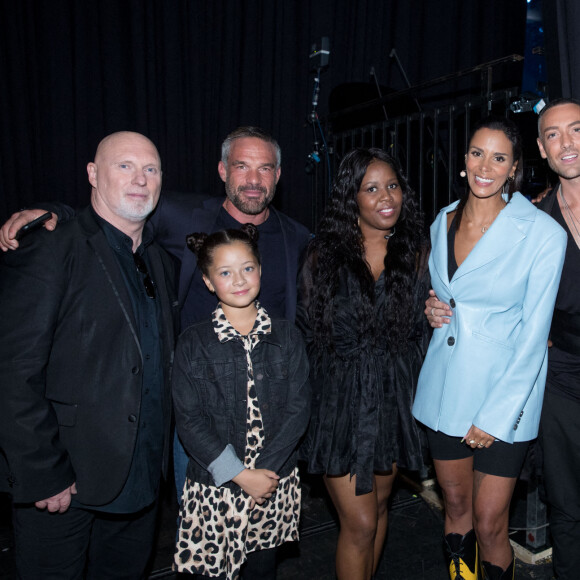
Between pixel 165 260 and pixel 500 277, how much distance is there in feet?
4.08

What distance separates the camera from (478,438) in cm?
172

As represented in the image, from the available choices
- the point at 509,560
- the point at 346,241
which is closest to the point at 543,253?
the point at 346,241

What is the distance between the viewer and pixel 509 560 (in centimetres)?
177

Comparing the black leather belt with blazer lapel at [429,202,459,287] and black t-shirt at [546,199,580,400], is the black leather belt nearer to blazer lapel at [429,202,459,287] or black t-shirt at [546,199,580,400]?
black t-shirt at [546,199,580,400]

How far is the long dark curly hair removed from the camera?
76.0 inches

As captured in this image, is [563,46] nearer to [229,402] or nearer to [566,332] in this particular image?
[566,332]

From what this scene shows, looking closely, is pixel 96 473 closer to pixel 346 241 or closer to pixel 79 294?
pixel 79 294

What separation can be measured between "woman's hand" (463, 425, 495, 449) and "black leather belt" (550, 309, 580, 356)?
0.46 meters

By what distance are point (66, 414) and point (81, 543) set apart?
47 cm

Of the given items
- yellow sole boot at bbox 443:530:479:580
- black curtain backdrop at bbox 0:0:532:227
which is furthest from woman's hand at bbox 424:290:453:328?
black curtain backdrop at bbox 0:0:532:227

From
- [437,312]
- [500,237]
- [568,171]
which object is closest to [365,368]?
[437,312]

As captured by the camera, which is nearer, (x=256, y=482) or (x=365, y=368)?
(x=256, y=482)

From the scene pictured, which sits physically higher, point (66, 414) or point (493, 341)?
point (493, 341)

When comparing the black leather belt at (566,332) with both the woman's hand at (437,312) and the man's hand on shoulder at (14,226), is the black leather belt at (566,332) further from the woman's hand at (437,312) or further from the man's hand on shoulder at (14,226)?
the man's hand on shoulder at (14,226)
